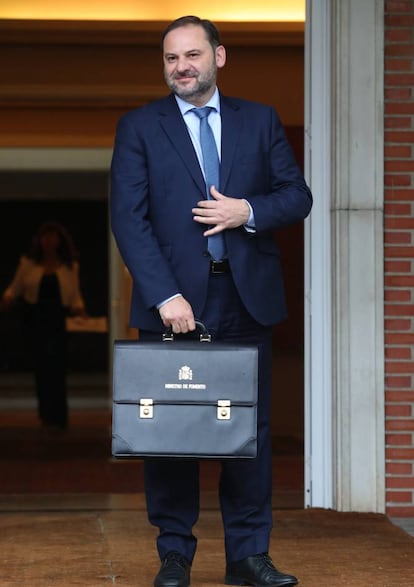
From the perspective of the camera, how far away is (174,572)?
4.12m

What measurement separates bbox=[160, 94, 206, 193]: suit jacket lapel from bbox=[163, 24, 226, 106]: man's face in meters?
0.09

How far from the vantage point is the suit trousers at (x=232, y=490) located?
4.18m

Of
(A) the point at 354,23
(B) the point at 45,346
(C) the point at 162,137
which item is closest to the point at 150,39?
(B) the point at 45,346

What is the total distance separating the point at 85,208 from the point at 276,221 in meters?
18.7

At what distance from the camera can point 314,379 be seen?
19.7 ft

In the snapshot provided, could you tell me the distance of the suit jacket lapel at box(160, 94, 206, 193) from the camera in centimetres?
412

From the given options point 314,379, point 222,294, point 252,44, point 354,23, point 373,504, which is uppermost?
point 252,44

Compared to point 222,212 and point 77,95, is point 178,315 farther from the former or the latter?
point 77,95

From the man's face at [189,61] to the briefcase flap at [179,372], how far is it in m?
0.81

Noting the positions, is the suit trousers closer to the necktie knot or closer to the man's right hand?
the man's right hand

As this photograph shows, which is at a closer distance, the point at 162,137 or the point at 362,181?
the point at 162,137

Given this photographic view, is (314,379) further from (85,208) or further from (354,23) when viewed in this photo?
(85,208)

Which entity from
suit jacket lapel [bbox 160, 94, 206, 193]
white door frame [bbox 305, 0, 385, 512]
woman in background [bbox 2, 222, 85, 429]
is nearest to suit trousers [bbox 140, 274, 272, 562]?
suit jacket lapel [bbox 160, 94, 206, 193]

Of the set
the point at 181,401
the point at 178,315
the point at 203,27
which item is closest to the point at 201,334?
the point at 178,315
